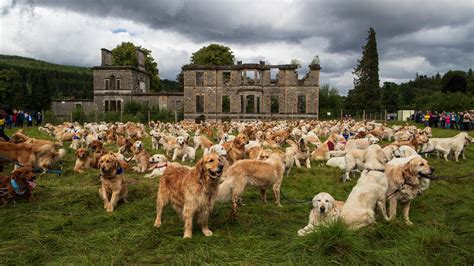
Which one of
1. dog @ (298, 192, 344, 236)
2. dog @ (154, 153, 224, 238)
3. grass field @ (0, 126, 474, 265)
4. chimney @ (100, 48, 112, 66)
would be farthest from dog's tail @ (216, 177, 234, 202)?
chimney @ (100, 48, 112, 66)

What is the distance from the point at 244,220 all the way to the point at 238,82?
48458 mm

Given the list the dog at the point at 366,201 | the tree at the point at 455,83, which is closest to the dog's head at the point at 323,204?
the dog at the point at 366,201

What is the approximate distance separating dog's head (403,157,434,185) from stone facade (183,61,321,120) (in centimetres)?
4645

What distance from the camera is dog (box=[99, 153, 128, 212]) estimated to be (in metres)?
7.40

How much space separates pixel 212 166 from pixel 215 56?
65722 mm

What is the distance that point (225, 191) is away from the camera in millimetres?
7285

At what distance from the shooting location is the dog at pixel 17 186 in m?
7.71


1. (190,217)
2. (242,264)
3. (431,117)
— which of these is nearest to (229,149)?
(190,217)

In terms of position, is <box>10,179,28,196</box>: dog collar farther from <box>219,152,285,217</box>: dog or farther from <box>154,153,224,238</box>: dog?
<box>219,152,285,217</box>: dog

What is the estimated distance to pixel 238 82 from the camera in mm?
54094

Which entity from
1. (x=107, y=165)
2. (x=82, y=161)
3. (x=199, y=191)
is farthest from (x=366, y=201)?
(x=82, y=161)

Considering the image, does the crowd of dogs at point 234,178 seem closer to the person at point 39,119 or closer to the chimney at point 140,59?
the person at point 39,119

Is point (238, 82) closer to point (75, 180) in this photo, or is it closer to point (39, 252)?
point (75, 180)

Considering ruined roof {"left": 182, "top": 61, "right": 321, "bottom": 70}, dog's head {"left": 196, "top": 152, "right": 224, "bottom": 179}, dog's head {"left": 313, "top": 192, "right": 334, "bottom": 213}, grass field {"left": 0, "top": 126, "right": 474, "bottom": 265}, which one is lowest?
grass field {"left": 0, "top": 126, "right": 474, "bottom": 265}
